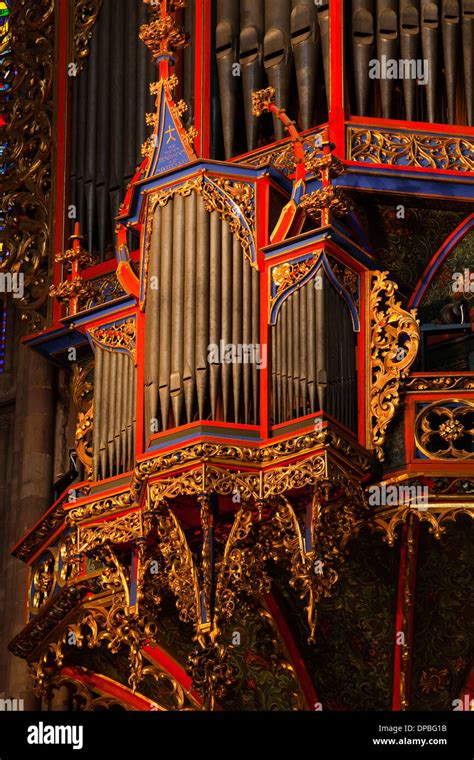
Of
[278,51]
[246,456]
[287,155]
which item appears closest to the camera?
[246,456]

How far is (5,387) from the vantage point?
22656mm

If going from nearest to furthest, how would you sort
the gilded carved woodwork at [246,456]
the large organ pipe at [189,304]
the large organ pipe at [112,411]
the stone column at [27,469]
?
1. the gilded carved woodwork at [246,456]
2. the large organ pipe at [189,304]
3. the large organ pipe at [112,411]
4. the stone column at [27,469]

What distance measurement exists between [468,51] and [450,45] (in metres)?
0.16

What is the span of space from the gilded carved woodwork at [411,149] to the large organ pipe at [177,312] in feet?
4.84

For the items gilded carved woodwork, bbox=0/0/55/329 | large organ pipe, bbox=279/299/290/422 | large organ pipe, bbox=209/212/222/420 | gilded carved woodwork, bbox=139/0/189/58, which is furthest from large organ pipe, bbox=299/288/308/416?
gilded carved woodwork, bbox=0/0/55/329

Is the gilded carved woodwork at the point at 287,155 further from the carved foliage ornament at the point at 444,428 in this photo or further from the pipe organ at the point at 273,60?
the carved foliage ornament at the point at 444,428

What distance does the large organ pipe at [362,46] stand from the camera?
1986 cm

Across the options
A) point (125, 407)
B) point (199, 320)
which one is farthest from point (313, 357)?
point (125, 407)

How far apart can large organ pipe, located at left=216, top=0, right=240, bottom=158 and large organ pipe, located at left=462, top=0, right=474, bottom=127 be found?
1871 mm

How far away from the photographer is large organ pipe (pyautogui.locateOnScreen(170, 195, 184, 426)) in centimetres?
1841

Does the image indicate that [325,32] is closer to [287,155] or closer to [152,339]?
[287,155]

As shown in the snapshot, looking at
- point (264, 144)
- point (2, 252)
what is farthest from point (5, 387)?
point (264, 144)

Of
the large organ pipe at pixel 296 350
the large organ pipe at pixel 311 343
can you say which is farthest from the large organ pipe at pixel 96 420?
the large organ pipe at pixel 311 343

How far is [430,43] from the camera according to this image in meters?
20.0
